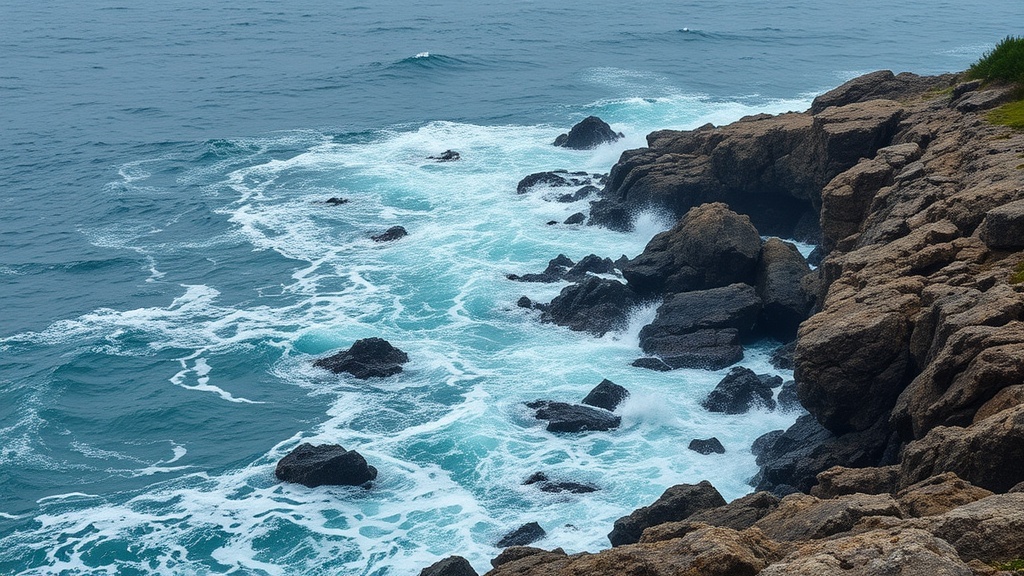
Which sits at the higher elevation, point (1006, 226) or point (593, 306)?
point (1006, 226)

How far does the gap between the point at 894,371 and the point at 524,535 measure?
10.0 m

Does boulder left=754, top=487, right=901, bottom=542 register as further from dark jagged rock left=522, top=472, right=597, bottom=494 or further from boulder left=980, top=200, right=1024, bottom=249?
dark jagged rock left=522, top=472, right=597, bottom=494

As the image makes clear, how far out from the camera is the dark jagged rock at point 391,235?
50875mm

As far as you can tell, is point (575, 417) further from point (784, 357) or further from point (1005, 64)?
point (1005, 64)

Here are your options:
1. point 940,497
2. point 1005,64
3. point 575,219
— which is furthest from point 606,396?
point 940,497

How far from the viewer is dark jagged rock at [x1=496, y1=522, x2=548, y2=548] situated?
2555 centimetres

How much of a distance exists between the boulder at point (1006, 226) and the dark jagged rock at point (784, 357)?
13.1m

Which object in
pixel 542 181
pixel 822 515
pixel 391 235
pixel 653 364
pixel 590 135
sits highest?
pixel 822 515

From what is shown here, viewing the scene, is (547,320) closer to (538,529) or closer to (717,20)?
(538,529)

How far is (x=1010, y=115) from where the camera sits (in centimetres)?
A: 2912

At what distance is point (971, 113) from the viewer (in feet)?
102

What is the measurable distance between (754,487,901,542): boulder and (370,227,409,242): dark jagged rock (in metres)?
37.2

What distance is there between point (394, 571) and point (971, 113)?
2186cm

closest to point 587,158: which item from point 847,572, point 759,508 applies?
point 759,508
